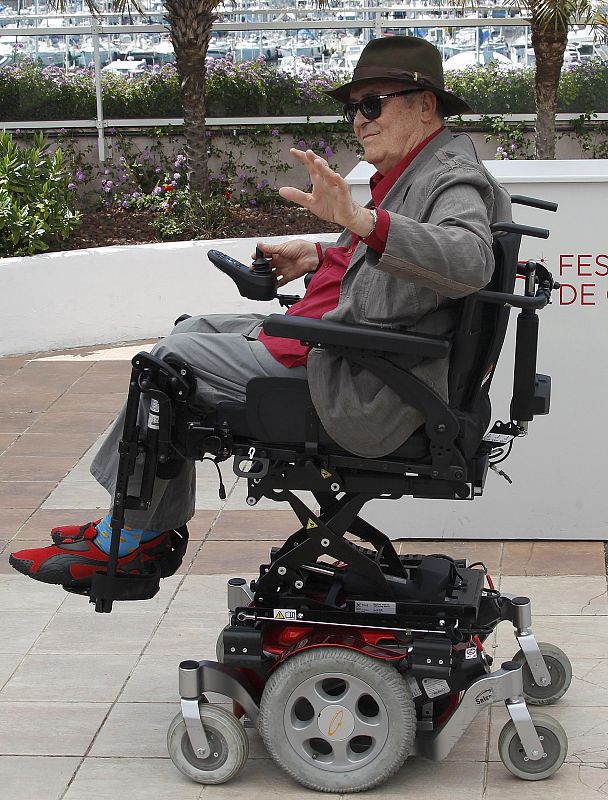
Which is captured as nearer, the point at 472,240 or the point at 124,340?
the point at 472,240

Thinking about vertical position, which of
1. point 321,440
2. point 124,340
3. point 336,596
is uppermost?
point 321,440

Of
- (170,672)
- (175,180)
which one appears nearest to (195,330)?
(170,672)

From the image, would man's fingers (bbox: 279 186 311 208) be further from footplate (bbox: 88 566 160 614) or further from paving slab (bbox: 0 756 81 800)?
paving slab (bbox: 0 756 81 800)

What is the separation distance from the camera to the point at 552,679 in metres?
3.64

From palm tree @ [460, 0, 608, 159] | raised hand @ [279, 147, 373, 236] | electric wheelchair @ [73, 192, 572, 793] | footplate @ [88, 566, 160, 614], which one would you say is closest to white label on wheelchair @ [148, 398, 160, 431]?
electric wheelchair @ [73, 192, 572, 793]

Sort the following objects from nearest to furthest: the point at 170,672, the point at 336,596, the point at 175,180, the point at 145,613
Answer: the point at 336,596 < the point at 170,672 < the point at 145,613 < the point at 175,180

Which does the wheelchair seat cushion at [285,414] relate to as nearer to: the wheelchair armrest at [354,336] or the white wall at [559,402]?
the wheelchair armrest at [354,336]

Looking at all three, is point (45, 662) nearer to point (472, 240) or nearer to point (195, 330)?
point (195, 330)

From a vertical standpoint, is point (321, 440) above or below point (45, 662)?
above

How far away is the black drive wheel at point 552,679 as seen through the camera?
363cm

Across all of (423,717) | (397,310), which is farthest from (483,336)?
(423,717)

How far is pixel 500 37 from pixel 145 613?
8055 millimetres

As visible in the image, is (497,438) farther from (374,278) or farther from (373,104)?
(373,104)

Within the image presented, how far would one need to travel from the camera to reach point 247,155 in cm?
1095
